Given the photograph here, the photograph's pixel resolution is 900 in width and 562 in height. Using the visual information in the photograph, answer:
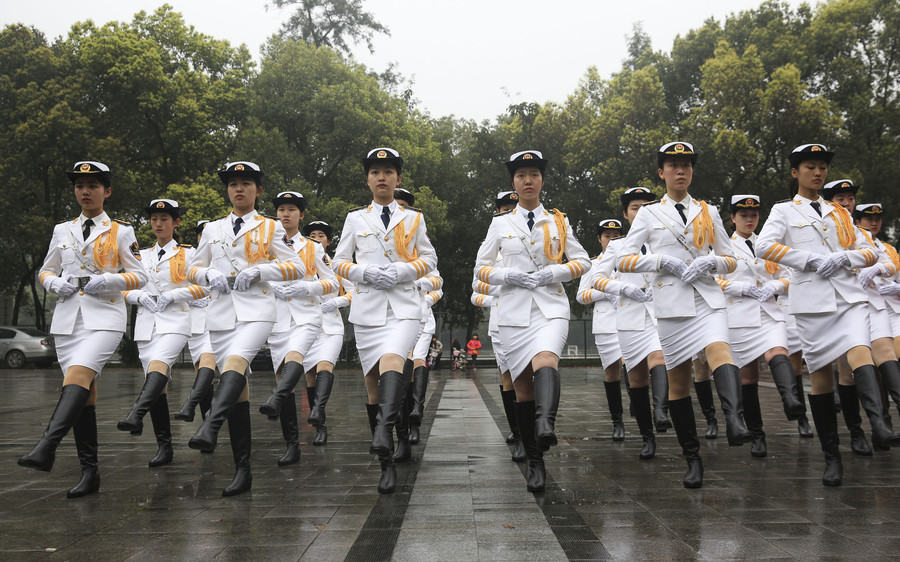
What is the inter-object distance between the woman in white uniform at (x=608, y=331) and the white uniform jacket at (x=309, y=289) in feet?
9.35

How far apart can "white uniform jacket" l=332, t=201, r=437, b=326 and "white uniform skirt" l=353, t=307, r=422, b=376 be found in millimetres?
48

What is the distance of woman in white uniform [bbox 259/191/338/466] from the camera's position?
8.06 meters

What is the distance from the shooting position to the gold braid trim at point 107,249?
6.48m

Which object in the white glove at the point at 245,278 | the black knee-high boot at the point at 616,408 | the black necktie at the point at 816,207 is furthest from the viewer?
the black knee-high boot at the point at 616,408

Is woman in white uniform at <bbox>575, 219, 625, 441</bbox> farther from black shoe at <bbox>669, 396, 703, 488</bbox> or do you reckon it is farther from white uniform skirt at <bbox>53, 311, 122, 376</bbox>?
white uniform skirt at <bbox>53, 311, 122, 376</bbox>

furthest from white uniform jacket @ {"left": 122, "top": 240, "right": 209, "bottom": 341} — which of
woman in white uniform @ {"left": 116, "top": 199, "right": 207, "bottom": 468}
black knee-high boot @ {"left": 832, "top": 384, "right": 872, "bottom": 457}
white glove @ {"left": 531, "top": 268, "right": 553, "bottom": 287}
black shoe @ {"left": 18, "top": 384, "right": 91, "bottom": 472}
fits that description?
black knee-high boot @ {"left": 832, "top": 384, "right": 872, "bottom": 457}

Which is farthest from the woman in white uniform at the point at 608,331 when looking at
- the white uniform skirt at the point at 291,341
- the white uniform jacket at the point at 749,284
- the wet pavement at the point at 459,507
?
the white uniform skirt at the point at 291,341

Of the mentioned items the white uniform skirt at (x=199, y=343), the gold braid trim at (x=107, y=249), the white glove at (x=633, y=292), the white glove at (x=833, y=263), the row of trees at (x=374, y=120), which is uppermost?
the row of trees at (x=374, y=120)

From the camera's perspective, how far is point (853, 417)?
7078 mm

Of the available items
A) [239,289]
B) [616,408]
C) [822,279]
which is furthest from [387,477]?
[616,408]

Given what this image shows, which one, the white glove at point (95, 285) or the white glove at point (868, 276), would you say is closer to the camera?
the white glove at point (95, 285)

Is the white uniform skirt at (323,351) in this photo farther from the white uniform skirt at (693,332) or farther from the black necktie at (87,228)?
the white uniform skirt at (693,332)

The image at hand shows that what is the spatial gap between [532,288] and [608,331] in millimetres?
3644

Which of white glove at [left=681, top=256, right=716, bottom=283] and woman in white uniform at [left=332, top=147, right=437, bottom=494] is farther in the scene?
woman in white uniform at [left=332, top=147, right=437, bottom=494]
